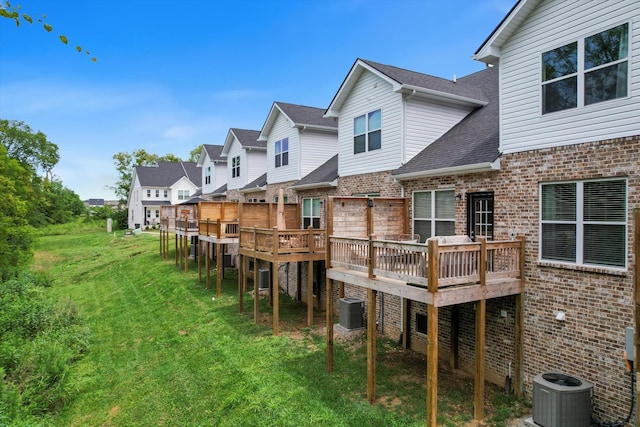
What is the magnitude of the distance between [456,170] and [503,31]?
10.6 feet

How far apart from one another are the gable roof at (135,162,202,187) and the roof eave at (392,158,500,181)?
49.9m

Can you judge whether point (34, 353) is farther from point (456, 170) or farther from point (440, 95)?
point (440, 95)

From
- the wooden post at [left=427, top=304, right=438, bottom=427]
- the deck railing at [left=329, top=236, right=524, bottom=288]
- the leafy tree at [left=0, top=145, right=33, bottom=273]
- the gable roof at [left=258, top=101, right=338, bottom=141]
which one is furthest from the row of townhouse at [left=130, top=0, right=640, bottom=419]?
the leafy tree at [left=0, top=145, right=33, bottom=273]

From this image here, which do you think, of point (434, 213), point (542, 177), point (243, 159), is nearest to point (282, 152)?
point (243, 159)

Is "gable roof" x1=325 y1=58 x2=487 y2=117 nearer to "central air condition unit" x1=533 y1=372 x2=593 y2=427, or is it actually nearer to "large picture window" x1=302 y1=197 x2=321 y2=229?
"large picture window" x1=302 y1=197 x2=321 y2=229

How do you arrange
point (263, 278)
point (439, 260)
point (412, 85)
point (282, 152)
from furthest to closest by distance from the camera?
point (282, 152) → point (263, 278) → point (412, 85) → point (439, 260)

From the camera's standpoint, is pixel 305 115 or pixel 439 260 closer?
pixel 439 260

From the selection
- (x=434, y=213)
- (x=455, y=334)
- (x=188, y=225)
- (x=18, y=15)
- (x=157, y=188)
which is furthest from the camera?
(x=157, y=188)

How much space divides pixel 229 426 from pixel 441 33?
17.1m

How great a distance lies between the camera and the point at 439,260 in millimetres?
7270

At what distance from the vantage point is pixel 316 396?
891 cm

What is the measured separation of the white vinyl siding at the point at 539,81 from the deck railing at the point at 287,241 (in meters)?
7.10

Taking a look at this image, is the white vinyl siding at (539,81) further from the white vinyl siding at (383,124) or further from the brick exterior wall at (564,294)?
the white vinyl siding at (383,124)

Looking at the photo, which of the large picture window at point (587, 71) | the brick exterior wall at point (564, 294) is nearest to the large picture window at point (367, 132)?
the brick exterior wall at point (564, 294)
